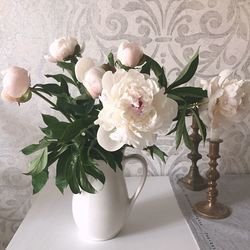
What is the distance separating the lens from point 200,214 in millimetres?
843

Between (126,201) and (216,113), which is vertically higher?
(216,113)

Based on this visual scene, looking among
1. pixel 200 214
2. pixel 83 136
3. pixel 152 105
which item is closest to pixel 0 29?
pixel 83 136

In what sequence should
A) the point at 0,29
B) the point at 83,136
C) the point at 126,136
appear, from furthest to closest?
the point at 0,29 → the point at 83,136 → the point at 126,136

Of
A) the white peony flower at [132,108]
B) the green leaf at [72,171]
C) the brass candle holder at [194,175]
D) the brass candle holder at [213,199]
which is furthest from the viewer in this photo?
the brass candle holder at [194,175]

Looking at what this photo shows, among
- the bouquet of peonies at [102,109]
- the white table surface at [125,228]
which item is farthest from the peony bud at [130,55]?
the white table surface at [125,228]

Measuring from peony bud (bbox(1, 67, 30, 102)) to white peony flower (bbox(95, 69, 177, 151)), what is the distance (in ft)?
0.48

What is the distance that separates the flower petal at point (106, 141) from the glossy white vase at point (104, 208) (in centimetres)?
12

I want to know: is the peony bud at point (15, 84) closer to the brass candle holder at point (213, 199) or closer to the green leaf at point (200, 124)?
the green leaf at point (200, 124)

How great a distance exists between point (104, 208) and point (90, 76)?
272mm

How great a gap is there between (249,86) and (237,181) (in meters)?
0.40

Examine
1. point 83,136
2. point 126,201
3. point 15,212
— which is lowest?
point 15,212

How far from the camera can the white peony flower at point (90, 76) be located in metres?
0.61

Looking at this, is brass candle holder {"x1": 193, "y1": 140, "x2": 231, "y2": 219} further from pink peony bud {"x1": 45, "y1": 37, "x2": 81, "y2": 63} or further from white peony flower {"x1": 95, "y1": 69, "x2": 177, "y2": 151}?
pink peony bud {"x1": 45, "y1": 37, "x2": 81, "y2": 63}

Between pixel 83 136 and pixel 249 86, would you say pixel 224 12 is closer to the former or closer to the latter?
pixel 249 86
